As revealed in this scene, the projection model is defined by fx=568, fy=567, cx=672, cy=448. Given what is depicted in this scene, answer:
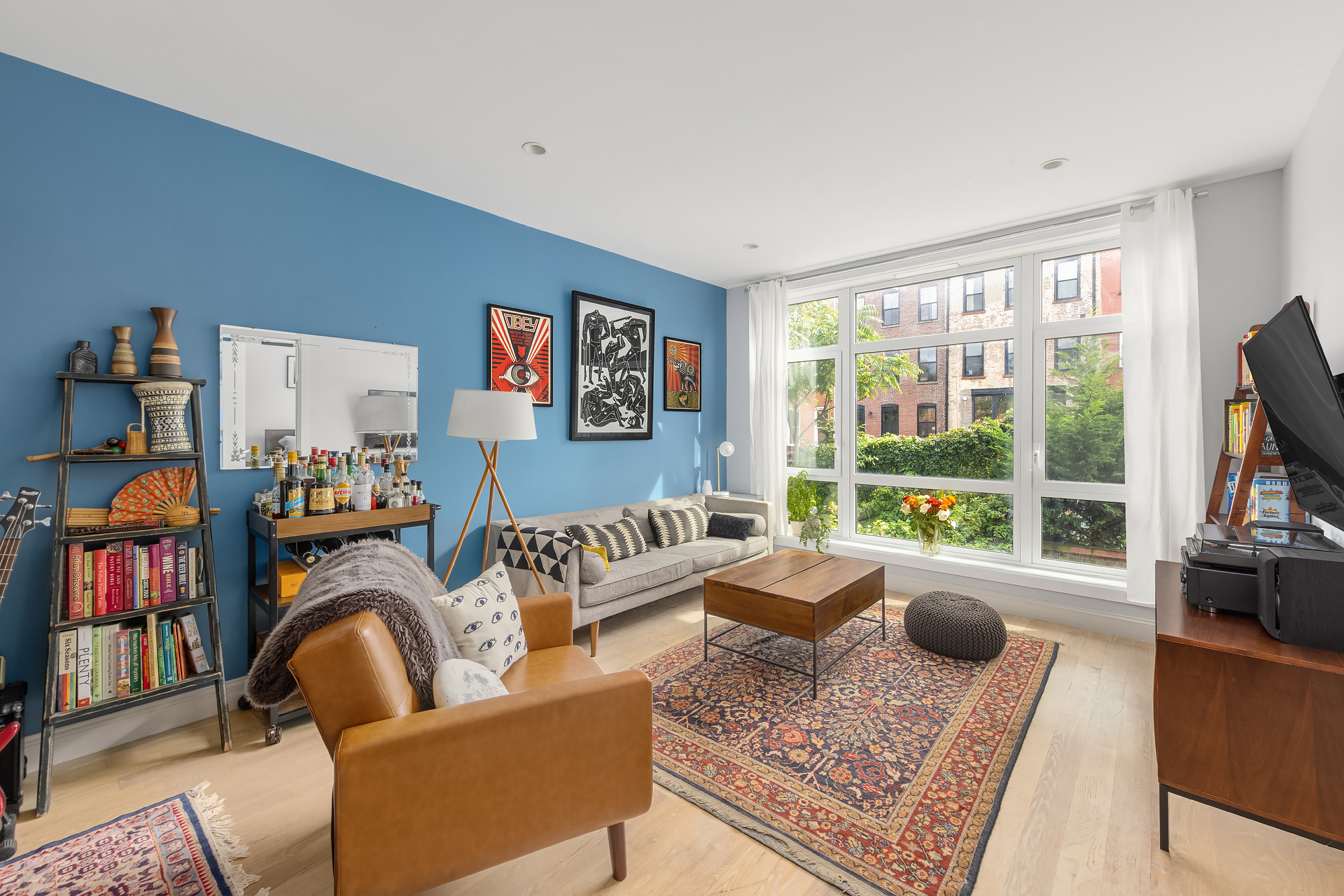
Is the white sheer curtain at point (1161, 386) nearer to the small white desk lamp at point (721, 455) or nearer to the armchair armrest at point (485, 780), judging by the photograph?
the small white desk lamp at point (721, 455)

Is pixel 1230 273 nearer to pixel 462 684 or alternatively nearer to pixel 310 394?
pixel 462 684

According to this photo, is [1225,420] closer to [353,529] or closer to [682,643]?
[682,643]

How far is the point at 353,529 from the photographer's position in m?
2.66

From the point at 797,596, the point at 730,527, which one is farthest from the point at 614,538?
the point at 797,596

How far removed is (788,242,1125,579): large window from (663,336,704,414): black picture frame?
0.86 metres

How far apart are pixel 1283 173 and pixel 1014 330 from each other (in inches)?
57.7

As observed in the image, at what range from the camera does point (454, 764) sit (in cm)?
137

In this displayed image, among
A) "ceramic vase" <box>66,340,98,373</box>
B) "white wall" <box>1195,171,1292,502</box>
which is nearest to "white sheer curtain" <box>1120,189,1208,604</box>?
"white wall" <box>1195,171,1292,502</box>

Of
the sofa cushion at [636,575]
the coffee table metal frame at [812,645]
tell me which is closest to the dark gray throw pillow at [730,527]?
the sofa cushion at [636,575]

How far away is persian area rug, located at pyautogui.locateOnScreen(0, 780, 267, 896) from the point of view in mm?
1610

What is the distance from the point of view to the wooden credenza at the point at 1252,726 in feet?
4.83

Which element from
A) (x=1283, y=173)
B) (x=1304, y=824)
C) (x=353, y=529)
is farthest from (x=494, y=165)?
(x=1283, y=173)

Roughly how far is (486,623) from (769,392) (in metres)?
3.68

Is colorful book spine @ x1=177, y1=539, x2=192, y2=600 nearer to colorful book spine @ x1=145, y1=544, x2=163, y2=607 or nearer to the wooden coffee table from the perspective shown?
colorful book spine @ x1=145, y1=544, x2=163, y2=607
